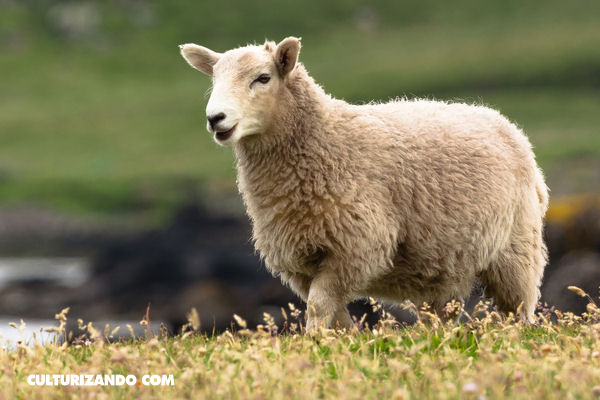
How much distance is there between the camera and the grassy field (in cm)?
7994

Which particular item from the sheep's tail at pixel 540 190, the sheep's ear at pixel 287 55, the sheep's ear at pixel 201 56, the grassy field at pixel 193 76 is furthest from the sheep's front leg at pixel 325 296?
the grassy field at pixel 193 76

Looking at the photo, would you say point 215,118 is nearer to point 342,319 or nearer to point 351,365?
point 342,319

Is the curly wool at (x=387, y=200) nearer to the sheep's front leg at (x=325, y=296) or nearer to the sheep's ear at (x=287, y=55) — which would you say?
the sheep's front leg at (x=325, y=296)

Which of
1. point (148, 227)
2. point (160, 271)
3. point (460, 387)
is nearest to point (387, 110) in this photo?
point (460, 387)

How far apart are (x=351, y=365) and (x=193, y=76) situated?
A: 110 meters

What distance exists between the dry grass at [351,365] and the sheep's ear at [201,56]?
9.73 feet

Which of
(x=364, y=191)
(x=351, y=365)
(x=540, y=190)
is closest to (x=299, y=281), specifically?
(x=364, y=191)

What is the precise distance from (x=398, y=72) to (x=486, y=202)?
96168 mm

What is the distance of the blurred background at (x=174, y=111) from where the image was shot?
46031 mm

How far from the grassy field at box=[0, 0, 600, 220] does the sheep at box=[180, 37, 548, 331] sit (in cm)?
5765

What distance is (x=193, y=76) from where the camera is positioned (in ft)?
374

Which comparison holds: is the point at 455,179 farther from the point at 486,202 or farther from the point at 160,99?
the point at 160,99

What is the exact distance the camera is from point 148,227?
72875mm

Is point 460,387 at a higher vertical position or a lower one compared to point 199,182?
lower
